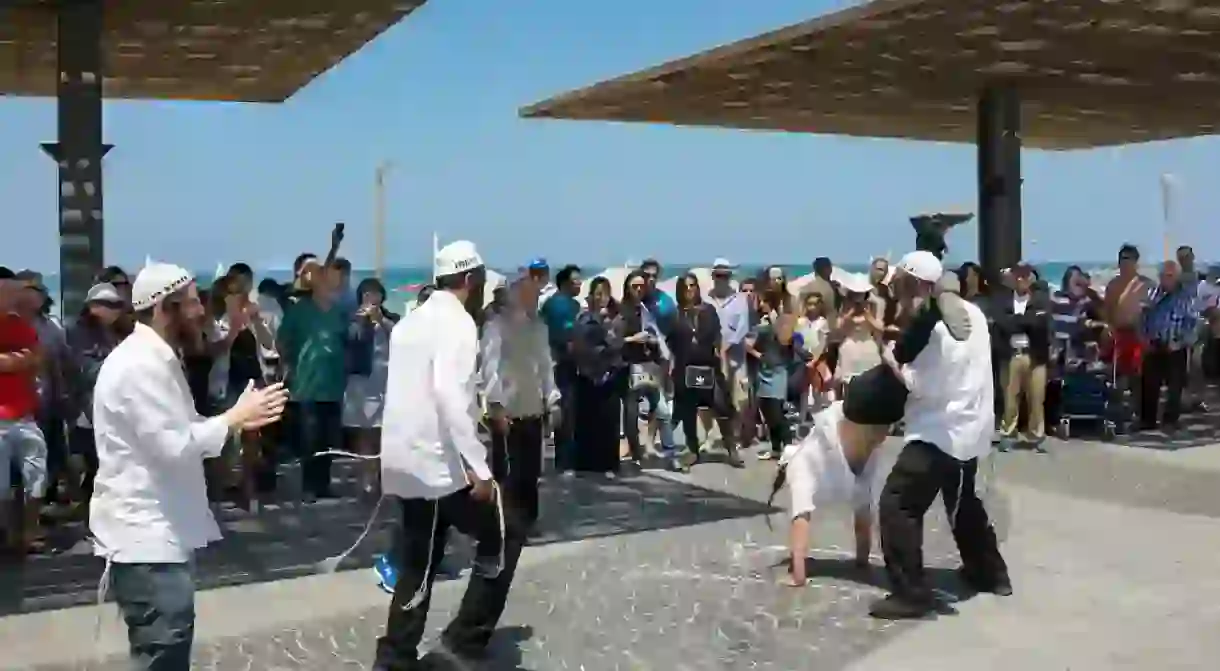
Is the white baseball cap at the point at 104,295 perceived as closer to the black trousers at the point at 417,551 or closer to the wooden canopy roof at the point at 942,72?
the black trousers at the point at 417,551

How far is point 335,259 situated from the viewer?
35.0 feet

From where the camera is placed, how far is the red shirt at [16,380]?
8352mm

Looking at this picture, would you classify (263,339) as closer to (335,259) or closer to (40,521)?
(335,259)

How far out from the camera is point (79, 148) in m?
11.3

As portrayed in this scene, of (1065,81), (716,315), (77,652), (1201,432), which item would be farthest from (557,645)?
(1065,81)

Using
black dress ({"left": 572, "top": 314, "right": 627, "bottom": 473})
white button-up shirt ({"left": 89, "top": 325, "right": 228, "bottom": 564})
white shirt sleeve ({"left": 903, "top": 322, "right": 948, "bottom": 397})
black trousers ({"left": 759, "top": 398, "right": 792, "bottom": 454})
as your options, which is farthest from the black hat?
black trousers ({"left": 759, "top": 398, "right": 792, "bottom": 454})

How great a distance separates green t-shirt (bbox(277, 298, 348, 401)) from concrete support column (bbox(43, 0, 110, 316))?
6.47ft

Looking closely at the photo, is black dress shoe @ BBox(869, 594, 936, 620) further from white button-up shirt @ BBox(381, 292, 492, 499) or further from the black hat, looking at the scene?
white button-up shirt @ BBox(381, 292, 492, 499)


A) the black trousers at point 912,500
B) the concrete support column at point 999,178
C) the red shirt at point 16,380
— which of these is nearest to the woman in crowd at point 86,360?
the red shirt at point 16,380

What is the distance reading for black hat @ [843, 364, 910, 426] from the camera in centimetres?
710

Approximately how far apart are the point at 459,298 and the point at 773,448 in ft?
25.3

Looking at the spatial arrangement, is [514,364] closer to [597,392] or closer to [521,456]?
[521,456]

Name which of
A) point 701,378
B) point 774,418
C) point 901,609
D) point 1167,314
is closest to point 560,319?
point 701,378

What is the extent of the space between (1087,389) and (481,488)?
1004 cm
